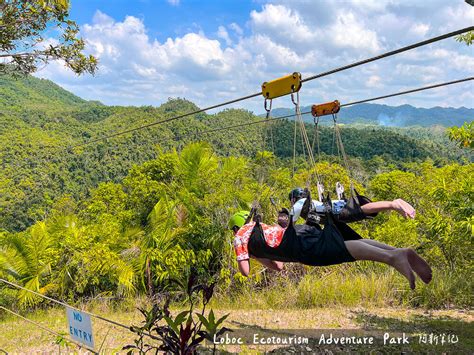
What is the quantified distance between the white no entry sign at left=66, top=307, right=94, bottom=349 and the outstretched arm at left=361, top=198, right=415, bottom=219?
218 cm

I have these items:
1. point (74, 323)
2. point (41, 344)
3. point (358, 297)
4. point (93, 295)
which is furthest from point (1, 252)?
point (358, 297)

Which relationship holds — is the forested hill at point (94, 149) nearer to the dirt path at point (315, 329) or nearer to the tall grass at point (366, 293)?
the tall grass at point (366, 293)

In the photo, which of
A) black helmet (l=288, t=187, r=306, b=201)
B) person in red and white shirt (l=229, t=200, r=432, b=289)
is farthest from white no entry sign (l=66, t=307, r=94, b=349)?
black helmet (l=288, t=187, r=306, b=201)

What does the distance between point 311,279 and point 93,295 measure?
13.5 feet

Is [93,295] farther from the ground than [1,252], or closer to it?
closer to it

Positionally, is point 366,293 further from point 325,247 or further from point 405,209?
point 325,247

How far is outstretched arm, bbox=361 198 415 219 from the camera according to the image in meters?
2.83

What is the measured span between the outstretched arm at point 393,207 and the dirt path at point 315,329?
1.60 m

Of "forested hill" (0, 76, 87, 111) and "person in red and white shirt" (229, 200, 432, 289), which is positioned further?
"forested hill" (0, 76, 87, 111)

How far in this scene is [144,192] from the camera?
33.0 ft

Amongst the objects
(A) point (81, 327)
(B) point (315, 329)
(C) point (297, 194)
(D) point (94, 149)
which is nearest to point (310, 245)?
(C) point (297, 194)

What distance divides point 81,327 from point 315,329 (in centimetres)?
293

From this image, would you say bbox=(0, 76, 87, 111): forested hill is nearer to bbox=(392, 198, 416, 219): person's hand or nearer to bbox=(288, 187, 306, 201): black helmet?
bbox=(288, 187, 306, 201): black helmet

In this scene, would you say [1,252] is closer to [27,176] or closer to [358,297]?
[358,297]
